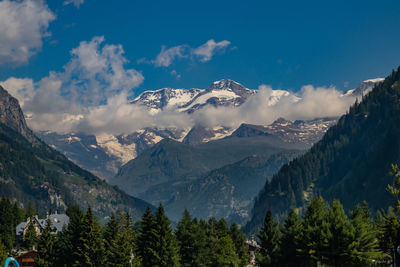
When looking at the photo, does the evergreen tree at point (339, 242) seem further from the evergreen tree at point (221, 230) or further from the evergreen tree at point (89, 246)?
the evergreen tree at point (221, 230)

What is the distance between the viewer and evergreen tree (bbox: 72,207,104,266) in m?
107

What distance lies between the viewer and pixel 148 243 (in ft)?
350

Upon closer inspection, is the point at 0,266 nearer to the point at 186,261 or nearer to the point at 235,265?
the point at 186,261

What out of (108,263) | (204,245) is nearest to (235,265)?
(204,245)

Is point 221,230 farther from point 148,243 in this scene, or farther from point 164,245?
point 148,243

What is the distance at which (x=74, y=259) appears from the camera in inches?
4281

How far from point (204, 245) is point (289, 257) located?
31.0 metres

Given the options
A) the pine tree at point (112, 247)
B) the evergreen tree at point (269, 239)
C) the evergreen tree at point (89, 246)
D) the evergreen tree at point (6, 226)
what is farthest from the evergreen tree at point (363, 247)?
the evergreen tree at point (6, 226)

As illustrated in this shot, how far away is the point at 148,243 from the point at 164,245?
353 centimetres

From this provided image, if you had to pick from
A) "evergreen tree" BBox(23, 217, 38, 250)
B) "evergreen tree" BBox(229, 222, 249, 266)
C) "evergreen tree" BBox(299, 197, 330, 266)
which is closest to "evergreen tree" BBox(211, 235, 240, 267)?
"evergreen tree" BBox(229, 222, 249, 266)

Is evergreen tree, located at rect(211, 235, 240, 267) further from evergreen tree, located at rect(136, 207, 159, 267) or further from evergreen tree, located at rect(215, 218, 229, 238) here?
evergreen tree, located at rect(136, 207, 159, 267)

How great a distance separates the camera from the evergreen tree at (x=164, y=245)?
105000mm

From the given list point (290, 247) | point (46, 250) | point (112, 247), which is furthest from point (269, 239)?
point (46, 250)

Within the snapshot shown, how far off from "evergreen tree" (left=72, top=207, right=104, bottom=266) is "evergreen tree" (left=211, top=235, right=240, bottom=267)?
26137 mm
